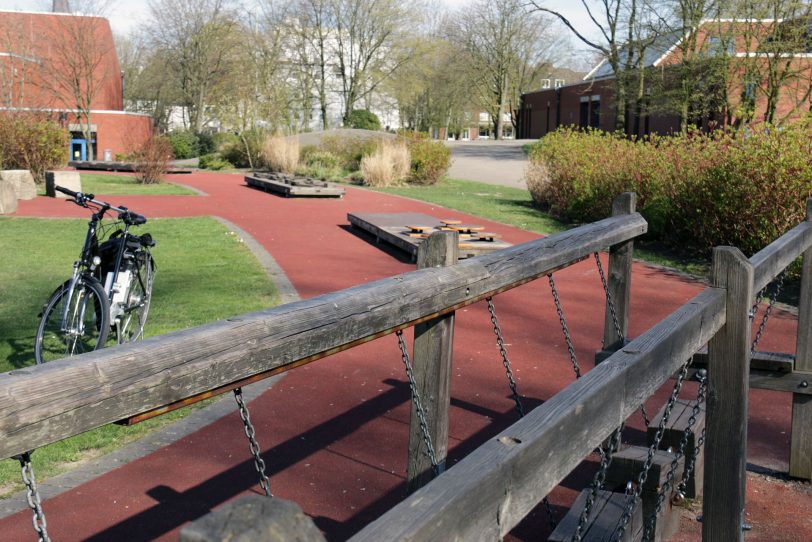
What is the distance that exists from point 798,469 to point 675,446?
124cm

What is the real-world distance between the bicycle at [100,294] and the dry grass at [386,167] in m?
21.0

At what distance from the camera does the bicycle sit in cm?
600

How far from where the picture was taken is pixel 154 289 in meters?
9.93

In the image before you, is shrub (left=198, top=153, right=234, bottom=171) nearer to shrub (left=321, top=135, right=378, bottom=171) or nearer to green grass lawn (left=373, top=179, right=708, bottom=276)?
shrub (left=321, top=135, right=378, bottom=171)

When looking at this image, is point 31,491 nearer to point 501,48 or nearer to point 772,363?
point 772,363

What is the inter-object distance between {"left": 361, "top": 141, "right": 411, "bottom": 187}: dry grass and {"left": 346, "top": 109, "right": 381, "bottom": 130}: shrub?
26.4 metres

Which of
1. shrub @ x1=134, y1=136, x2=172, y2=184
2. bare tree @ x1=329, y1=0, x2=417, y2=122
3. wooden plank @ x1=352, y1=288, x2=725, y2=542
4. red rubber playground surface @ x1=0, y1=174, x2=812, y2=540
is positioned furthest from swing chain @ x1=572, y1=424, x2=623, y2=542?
bare tree @ x1=329, y1=0, x2=417, y2=122

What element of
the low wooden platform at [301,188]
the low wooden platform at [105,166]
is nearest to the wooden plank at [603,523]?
the low wooden platform at [301,188]

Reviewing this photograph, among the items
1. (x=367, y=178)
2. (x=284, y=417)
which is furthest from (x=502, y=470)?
(x=367, y=178)

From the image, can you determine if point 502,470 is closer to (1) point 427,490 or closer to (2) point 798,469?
(1) point 427,490

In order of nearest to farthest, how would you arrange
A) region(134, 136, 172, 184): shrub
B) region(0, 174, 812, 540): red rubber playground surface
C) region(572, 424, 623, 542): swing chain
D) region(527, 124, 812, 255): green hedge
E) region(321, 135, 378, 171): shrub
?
region(572, 424, 623, 542): swing chain
region(0, 174, 812, 540): red rubber playground surface
region(527, 124, 812, 255): green hedge
region(134, 136, 172, 184): shrub
region(321, 135, 378, 171): shrub

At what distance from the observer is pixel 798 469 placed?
16.7ft

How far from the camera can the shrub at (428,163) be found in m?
28.3

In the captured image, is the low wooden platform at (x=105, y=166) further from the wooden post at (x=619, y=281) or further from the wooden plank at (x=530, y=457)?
the wooden plank at (x=530, y=457)
